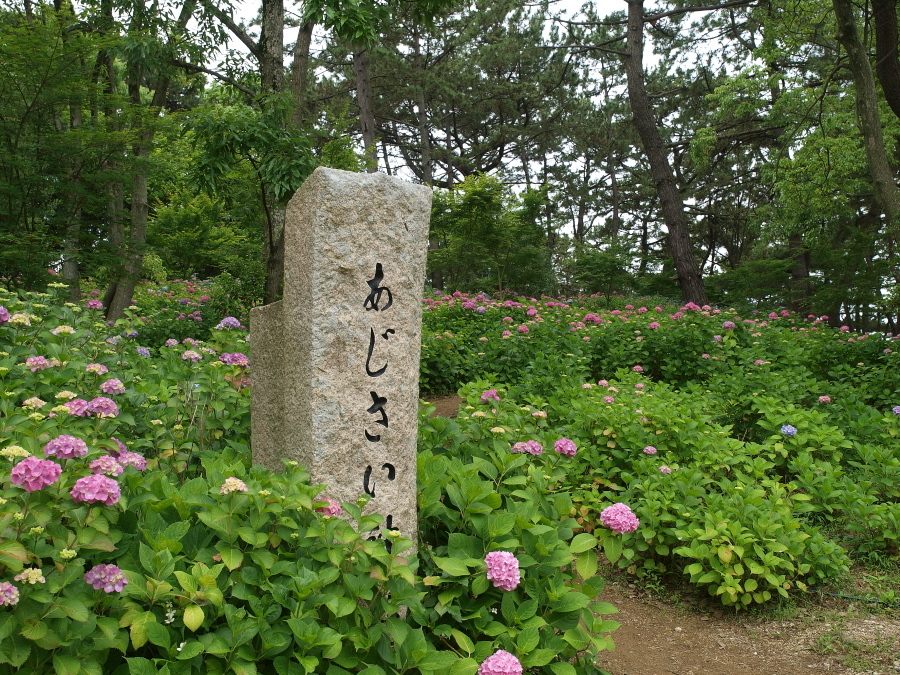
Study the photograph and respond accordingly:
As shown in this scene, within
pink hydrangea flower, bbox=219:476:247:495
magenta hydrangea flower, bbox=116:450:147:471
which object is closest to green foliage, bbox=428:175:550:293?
magenta hydrangea flower, bbox=116:450:147:471

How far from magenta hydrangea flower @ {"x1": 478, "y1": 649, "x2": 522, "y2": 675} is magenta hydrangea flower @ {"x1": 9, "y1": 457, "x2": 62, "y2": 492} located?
125 cm

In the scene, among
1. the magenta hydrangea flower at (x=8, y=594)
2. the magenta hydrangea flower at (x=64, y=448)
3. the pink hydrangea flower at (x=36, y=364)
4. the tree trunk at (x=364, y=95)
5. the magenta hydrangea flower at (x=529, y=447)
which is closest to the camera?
the magenta hydrangea flower at (x=8, y=594)

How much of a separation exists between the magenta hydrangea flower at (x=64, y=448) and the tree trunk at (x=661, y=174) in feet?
36.0

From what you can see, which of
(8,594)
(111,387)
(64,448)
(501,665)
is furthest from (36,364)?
(501,665)

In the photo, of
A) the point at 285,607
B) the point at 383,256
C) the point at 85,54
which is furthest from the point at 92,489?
the point at 85,54

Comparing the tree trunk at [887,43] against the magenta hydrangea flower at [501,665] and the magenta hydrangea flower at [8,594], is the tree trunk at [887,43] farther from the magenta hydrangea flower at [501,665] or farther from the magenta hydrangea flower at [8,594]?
the magenta hydrangea flower at [8,594]

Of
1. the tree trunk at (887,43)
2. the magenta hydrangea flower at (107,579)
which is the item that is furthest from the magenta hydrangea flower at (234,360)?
the tree trunk at (887,43)

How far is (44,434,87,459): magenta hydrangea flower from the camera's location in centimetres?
162

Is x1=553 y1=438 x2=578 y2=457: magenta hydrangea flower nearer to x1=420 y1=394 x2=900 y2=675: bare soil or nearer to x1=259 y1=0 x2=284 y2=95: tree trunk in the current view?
x1=420 y1=394 x2=900 y2=675: bare soil

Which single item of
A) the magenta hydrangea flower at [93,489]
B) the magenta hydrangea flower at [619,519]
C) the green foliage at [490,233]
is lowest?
the magenta hydrangea flower at [619,519]

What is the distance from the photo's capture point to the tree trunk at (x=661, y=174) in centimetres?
1116

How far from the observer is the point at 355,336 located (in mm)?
2131

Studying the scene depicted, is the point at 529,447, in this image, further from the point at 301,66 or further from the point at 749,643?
the point at 301,66

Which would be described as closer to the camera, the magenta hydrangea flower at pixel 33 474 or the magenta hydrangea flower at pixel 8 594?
Result: the magenta hydrangea flower at pixel 8 594
